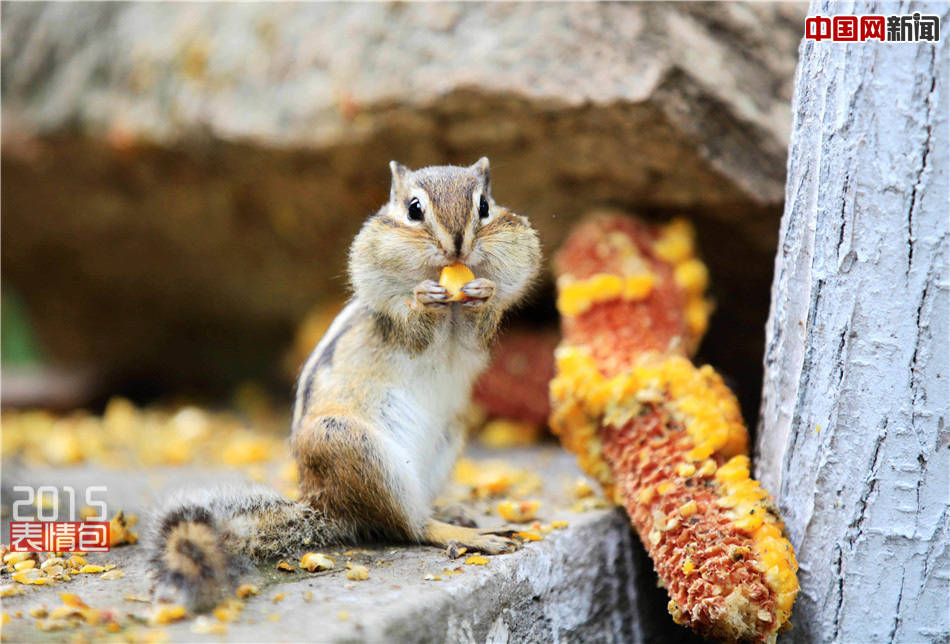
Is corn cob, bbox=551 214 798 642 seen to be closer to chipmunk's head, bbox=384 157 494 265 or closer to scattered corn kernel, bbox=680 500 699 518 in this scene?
scattered corn kernel, bbox=680 500 699 518

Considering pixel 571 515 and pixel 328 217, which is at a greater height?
pixel 328 217

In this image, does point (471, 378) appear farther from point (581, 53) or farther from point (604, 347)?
point (581, 53)

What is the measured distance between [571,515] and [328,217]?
2.19 meters

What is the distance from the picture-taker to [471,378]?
239 cm

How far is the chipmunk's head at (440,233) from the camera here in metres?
2.07

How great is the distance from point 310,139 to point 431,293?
1.71 m

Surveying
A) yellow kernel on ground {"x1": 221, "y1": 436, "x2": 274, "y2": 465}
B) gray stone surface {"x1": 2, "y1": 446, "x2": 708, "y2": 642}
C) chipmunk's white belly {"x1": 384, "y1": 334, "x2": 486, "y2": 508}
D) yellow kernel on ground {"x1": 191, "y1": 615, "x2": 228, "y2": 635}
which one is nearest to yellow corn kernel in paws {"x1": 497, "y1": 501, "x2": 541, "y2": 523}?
gray stone surface {"x1": 2, "y1": 446, "x2": 708, "y2": 642}

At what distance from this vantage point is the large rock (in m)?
2.92

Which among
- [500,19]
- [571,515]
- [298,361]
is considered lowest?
[571,515]

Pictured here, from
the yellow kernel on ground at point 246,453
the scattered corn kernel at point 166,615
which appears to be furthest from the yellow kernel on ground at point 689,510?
the yellow kernel on ground at point 246,453

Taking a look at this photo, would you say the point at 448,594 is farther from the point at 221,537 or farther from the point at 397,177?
the point at 397,177

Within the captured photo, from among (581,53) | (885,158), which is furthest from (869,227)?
(581,53)

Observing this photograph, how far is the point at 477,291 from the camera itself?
2090 mm

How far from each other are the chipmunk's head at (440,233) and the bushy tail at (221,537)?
646 millimetres
